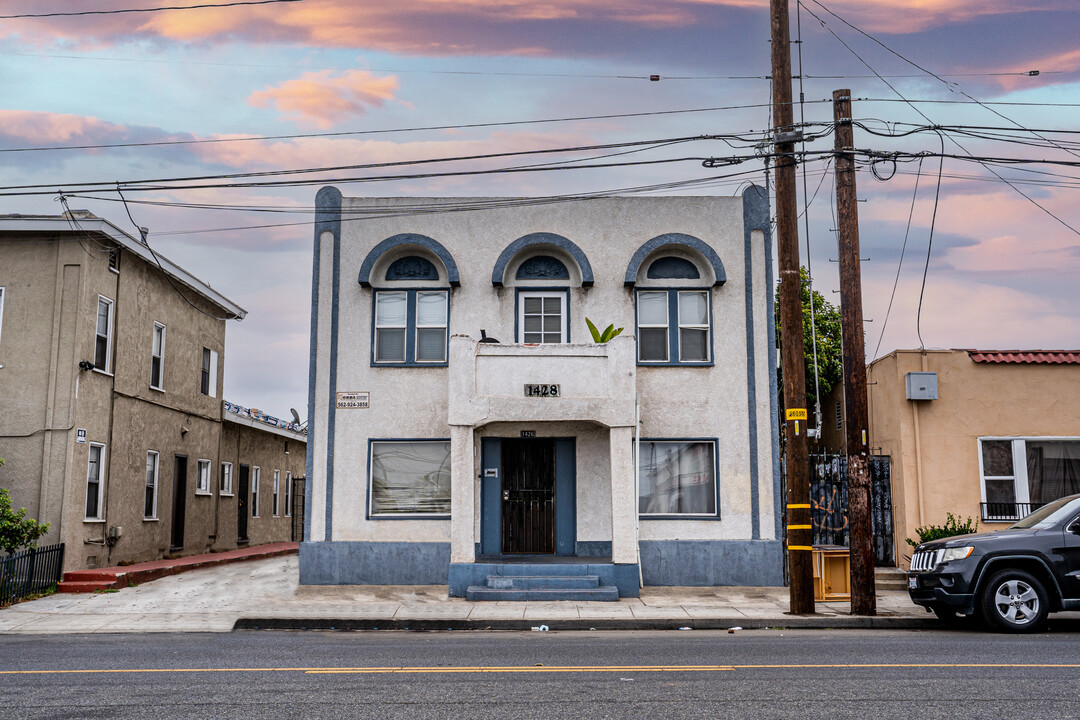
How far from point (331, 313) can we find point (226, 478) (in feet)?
36.3

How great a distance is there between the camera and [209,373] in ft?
87.5

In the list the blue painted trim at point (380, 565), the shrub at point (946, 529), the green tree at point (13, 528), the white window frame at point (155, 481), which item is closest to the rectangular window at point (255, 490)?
the white window frame at point (155, 481)

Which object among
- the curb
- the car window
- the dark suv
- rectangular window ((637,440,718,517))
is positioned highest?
rectangular window ((637,440,718,517))

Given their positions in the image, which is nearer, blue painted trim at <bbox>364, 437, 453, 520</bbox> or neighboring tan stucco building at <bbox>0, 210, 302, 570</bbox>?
blue painted trim at <bbox>364, 437, 453, 520</bbox>

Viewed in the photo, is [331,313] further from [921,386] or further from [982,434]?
[982,434]

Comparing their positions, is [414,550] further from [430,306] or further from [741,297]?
[741,297]

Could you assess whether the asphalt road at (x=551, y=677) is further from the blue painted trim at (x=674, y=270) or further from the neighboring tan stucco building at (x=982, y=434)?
the blue painted trim at (x=674, y=270)

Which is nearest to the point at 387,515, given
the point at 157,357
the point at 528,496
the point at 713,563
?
the point at 528,496

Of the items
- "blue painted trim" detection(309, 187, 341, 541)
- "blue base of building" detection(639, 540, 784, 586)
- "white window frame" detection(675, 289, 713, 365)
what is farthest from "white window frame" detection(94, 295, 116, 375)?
"white window frame" detection(675, 289, 713, 365)

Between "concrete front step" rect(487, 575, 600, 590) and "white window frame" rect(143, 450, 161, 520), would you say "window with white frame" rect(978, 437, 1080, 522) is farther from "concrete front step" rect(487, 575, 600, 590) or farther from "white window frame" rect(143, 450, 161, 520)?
"white window frame" rect(143, 450, 161, 520)

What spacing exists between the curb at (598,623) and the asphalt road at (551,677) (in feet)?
4.70

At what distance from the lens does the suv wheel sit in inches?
493

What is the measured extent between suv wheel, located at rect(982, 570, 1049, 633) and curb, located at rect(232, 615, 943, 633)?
128 cm

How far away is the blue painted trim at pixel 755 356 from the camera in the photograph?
18531 mm
